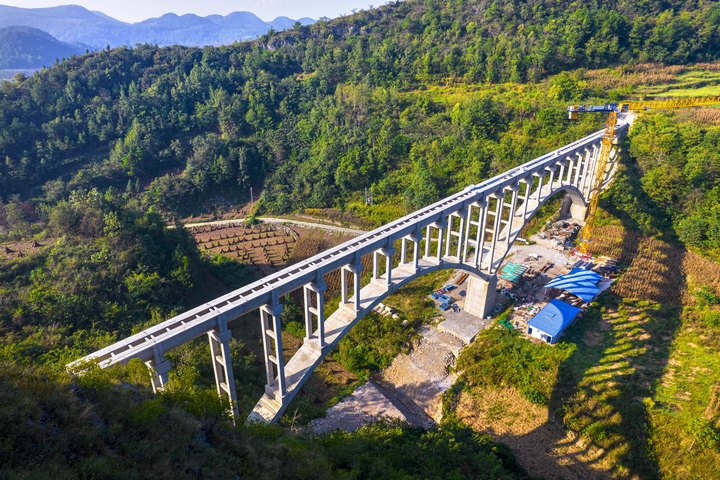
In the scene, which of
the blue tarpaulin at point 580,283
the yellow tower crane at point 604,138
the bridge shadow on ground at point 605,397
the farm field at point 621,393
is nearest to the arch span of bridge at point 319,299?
the blue tarpaulin at point 580,283

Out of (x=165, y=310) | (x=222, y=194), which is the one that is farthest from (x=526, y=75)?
(x=165, y=310)

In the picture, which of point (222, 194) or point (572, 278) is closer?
point (572, 278)

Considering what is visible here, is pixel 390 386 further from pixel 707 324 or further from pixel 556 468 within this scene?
pixel 707 324

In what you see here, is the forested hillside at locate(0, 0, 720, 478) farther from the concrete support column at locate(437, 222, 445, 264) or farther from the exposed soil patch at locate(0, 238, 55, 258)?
the concrete support column at locate(437, 222, 445, 264)

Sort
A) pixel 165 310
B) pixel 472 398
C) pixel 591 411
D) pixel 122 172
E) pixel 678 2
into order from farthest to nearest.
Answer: pixel 678 2 → pixel 122 172 → pixel 165 310 → pixel 472 398 → pixel 591 411

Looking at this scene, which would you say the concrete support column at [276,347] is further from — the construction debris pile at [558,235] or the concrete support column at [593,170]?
the concrete support column at [593,170]

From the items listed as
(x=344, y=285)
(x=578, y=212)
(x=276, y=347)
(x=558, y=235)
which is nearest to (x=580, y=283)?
(x=558, y=235)

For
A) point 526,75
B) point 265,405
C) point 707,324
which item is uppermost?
point 526,75

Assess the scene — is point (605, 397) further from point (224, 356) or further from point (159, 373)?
point (159, 373)
